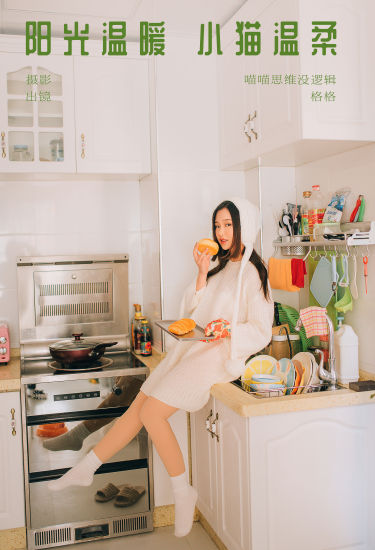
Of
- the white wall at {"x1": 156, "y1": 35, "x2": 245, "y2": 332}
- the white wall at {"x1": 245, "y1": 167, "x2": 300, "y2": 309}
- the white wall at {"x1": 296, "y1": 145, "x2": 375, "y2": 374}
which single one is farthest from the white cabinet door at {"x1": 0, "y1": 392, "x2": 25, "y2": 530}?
the white wall at {"x1": 296, "y1": 145, "x2": 375, "y2": 374}

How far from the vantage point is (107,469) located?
8.55ft

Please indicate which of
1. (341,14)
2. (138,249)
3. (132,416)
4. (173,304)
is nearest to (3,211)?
(138,249)

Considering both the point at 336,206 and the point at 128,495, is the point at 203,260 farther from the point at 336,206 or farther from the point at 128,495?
the point at 128,495

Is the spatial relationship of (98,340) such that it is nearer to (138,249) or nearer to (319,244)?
(138,249)

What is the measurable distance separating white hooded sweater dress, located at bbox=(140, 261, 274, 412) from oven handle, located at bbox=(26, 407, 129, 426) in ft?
0.95

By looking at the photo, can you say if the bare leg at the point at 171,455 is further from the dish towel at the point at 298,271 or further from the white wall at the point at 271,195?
the white wall at the point at 271,195

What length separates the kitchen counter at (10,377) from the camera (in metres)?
2.48

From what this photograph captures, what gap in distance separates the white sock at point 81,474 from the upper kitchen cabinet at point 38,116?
137 cm

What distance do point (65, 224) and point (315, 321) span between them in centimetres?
153

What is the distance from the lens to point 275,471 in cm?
198

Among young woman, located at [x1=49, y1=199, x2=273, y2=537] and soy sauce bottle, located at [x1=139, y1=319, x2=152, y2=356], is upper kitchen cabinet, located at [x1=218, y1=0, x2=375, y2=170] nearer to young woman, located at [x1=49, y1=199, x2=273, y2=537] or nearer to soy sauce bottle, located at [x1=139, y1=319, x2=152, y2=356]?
young woman, located at [x1=49, y1=199, x2=273, y2=537]

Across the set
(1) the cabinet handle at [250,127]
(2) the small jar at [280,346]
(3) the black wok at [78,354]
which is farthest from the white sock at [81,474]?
(1) the cabinet handle at [250,127]

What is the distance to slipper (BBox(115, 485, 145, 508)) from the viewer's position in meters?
2.66

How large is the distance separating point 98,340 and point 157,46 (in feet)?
4.99
